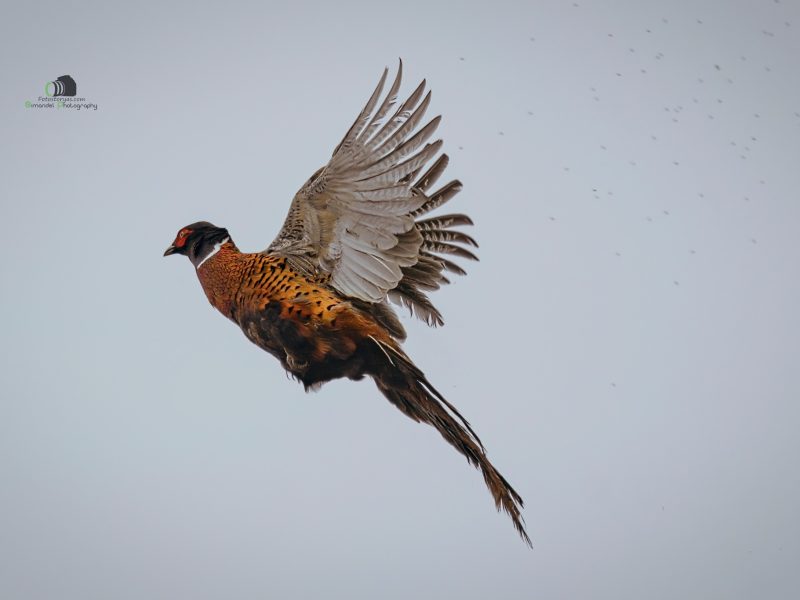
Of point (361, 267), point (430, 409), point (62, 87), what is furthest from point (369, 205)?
point (62, 87)

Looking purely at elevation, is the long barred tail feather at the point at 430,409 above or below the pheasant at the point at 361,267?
below

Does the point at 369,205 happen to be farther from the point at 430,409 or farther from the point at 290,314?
the point at 430,409

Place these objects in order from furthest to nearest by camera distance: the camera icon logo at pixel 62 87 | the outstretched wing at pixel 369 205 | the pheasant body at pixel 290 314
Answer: the camera icon logo at pixel 62 87, the pheasant body at pixel 290 314, the outstretched wing at pixel 369 205

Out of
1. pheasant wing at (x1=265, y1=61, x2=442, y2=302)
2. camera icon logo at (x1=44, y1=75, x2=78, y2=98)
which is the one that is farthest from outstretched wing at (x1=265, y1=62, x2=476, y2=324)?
camera icon logo at (x1=44, y1=75, x2=78, y2=98)

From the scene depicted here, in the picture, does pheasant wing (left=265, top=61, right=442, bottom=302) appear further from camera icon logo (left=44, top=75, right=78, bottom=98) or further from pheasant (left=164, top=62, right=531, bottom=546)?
camera icon logo (left=44, top=75, right=78, bottom=98)

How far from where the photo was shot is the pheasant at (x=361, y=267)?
7.91ft

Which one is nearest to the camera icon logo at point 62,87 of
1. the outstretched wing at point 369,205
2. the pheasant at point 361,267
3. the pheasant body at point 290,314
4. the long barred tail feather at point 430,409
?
the pheasant at point 361,267

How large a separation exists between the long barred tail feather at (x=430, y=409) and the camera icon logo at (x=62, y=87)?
1.18 meters

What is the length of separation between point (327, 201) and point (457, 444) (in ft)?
2.38

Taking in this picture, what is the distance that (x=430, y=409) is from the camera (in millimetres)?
2652

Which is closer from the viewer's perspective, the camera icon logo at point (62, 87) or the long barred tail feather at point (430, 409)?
the long barred tail feather at point (430, 409)

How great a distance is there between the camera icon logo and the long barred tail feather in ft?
3.87

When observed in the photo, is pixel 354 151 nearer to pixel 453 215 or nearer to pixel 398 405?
pixel 453 215

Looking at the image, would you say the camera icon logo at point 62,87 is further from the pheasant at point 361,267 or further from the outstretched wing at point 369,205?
the outstretched wing at point 369,205
